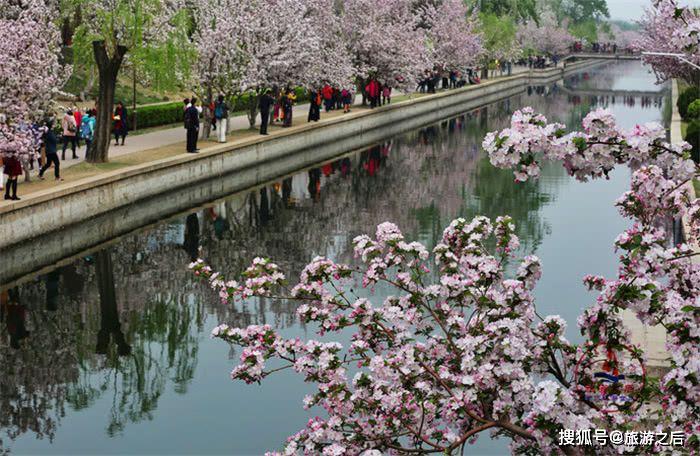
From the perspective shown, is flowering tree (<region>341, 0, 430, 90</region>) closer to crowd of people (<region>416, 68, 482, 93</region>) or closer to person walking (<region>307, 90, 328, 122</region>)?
crowd of people (<region>416, 68, 482, 93</region>)

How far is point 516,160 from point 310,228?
22.1m

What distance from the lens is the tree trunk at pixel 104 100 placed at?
31.6 metres

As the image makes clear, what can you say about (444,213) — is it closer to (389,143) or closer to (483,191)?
(483,191)

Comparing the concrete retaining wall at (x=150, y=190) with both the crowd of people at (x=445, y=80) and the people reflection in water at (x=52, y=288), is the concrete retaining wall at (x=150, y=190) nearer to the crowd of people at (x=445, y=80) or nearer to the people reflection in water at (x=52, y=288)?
the people reflection in water at (x=52, y=288)

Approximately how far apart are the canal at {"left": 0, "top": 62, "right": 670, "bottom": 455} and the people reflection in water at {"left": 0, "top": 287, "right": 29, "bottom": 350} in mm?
34

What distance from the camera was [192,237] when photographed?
2867 centimetres

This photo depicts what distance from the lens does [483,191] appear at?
3822cm

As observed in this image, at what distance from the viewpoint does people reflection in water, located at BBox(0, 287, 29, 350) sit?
19873 millimetres

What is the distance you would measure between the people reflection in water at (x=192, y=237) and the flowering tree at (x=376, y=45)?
25312mm

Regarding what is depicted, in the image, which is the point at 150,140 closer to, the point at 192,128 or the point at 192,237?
the point at 192,128

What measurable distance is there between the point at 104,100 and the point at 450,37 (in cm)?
4697

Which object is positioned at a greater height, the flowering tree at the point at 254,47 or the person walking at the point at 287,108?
the flowering tree at the point at 254,47

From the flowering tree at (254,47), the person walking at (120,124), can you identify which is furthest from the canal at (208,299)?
the person walking at (120,124)

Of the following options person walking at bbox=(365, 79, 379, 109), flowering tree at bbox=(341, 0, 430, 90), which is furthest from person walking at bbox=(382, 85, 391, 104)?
person walking at bbox=(365, 79, 379, 109)
